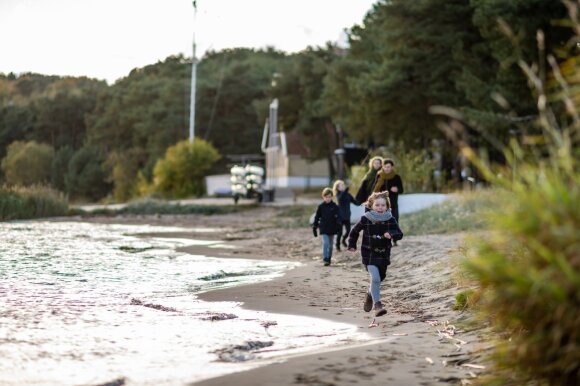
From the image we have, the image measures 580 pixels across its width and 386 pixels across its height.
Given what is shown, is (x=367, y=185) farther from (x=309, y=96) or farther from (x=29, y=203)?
(x=309, y=96)

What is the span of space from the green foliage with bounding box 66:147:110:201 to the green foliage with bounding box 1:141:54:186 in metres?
4.02

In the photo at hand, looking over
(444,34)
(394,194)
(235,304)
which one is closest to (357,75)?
(444,34)

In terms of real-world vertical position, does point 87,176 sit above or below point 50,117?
below

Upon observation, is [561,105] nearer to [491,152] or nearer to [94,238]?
[491,152]

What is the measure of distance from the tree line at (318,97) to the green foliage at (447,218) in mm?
2264

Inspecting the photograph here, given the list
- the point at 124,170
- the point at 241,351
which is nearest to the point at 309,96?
the point at 124,170

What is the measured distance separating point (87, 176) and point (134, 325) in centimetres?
9993

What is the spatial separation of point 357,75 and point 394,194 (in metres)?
30.3

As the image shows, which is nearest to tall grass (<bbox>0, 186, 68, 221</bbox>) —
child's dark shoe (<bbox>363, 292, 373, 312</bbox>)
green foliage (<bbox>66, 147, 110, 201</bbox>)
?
child's dark shoe (<bbox>363, 292, 373, 312</bbox>)

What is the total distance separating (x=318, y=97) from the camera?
65.2 m

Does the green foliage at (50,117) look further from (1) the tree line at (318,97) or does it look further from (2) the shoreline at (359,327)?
(2) the shoreline at (359,327)

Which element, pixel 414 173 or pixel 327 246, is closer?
pixel 327 246

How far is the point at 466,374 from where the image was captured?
7.16 metres

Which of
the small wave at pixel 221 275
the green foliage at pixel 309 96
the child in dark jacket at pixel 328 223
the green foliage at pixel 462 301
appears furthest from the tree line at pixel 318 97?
the small wave at pixel 221 275
